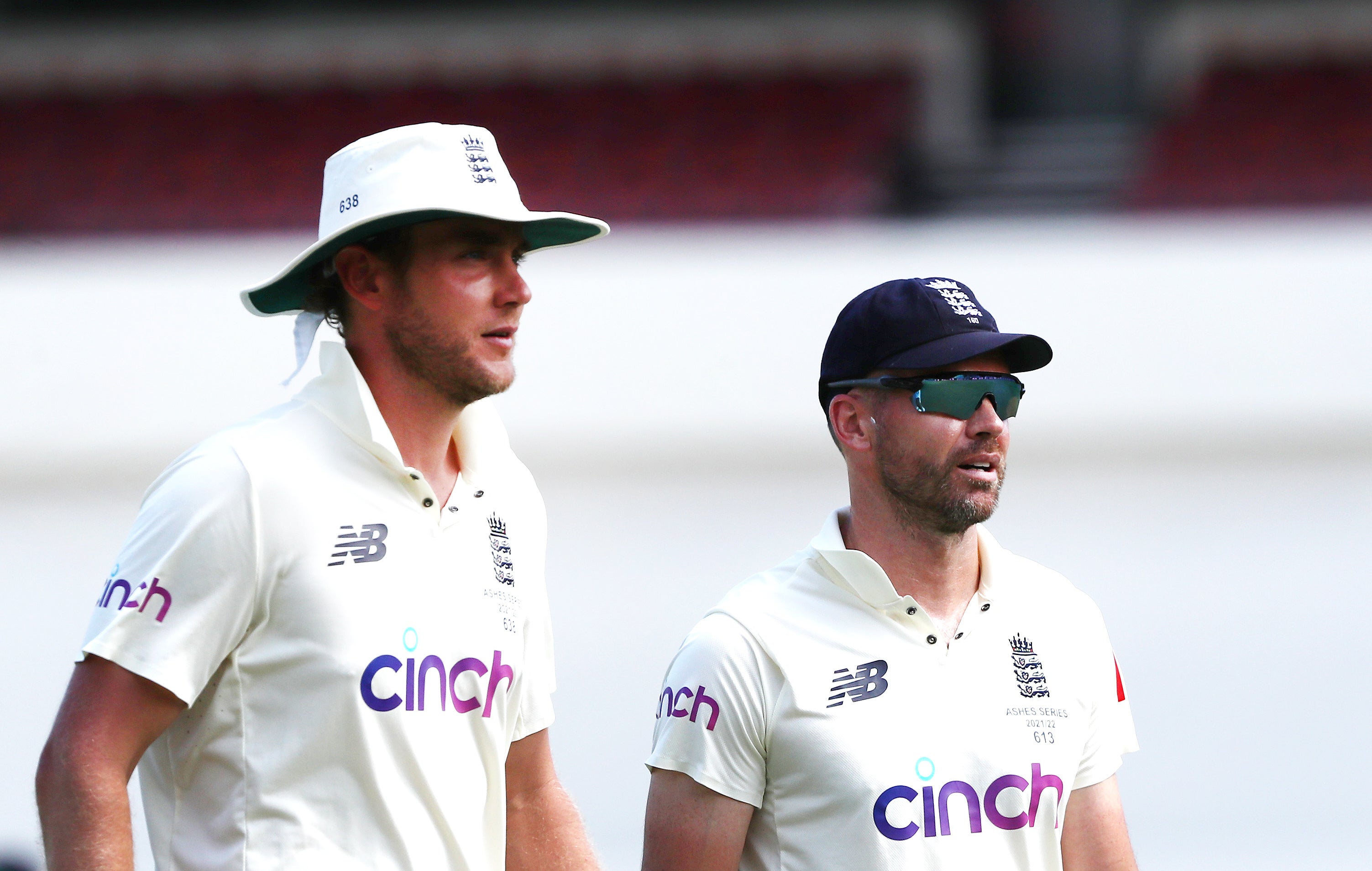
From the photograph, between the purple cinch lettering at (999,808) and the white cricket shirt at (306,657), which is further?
the purple cinch lettering at (999,808)

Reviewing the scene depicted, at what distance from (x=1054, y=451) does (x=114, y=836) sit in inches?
240

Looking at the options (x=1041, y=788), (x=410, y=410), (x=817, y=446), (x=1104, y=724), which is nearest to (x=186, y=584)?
(x=410, y=410)

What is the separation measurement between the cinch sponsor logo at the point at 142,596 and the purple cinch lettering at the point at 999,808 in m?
1.14

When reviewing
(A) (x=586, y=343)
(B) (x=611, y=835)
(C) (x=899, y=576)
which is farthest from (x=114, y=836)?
(A) (x=586, y=343)

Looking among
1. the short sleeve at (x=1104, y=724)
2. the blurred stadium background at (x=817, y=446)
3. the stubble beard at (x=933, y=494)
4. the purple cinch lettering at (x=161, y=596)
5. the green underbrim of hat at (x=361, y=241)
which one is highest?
the blurred stadium background at (x=817, y=446)

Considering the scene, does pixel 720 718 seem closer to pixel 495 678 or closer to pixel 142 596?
pixel 495 678

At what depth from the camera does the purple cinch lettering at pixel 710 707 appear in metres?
2.08

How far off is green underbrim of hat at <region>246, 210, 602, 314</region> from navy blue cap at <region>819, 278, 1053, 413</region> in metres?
0.44

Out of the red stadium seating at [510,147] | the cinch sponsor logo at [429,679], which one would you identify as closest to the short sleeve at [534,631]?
the cinch sponsor logo at [429,679]

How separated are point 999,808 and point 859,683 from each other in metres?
0.26

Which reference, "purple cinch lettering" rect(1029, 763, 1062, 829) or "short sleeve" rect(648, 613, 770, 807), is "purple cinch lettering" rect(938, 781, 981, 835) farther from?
"short sleeve" rect(648, 613, 770, 807)

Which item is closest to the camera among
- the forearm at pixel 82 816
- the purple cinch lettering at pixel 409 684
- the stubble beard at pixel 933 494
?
the forearm at pixel 82 816

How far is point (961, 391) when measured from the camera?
2.20m

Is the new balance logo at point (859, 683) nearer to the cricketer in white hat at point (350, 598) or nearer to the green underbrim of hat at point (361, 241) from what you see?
the cricketer in white hat at point (350, 598)
